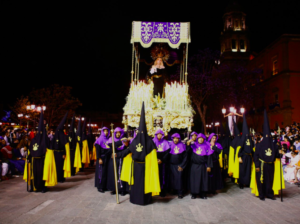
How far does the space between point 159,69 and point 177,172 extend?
665 cm

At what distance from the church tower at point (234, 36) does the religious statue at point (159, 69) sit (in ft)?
102

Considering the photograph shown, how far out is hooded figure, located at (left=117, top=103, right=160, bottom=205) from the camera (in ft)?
18.8

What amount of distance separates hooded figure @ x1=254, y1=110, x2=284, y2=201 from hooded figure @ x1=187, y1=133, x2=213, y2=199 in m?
1.41

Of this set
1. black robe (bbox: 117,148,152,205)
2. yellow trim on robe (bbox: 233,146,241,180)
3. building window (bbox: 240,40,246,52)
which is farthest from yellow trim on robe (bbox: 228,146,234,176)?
building window (bbox: 240,40,246,52)

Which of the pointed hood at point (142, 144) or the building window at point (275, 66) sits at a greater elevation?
the building window at point (275, 66)

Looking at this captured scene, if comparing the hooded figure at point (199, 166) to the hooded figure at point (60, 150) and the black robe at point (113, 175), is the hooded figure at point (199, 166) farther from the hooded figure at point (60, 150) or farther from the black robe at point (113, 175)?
the hooded figure at point (60, 150)

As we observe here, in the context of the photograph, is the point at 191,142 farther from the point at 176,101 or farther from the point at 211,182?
the point at 176,101

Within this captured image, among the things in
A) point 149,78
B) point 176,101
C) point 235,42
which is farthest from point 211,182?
point 235,42

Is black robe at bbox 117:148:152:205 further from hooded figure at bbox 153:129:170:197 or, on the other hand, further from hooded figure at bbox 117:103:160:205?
hooded figure at bbox 153:129:170:197

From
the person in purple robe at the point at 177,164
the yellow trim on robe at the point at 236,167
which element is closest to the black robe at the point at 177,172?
the person in purple robe at the point at 177,164

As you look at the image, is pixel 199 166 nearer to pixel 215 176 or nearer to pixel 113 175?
pixel 215 176

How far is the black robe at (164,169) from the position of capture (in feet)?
21.9

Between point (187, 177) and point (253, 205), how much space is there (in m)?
1.95

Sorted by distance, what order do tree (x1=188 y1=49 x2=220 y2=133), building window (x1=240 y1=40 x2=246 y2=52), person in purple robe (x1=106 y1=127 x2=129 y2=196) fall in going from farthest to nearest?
building window (x1=240 y1=40 x2=246 y2=52), tree (x1=188 y1=49 x2=220 y2=133), person in purple robe (x1=106 y1=127 x2=129 y2=196)
